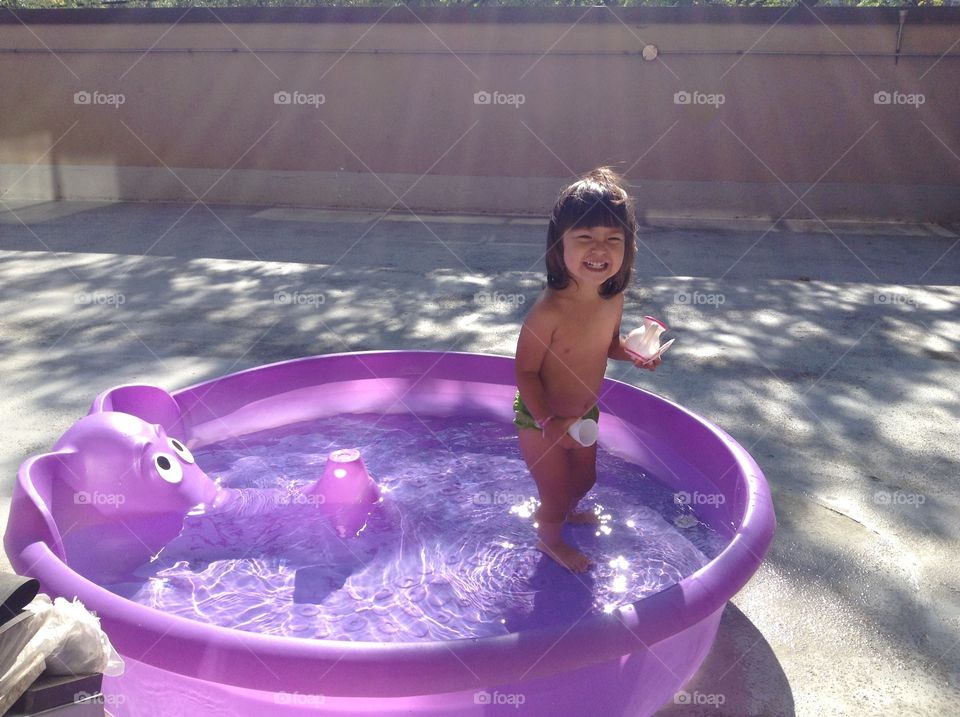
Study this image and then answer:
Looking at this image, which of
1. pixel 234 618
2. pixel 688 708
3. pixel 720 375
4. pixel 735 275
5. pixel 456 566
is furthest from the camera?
pixel 735 275

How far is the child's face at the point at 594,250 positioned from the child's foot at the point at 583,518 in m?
0.93

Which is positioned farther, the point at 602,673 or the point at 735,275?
the point at 735,275

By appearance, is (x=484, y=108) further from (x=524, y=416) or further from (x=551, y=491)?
(x=551, y=491)

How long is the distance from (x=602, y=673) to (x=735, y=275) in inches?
215

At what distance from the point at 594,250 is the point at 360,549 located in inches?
50.2

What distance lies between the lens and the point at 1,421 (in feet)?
12.6

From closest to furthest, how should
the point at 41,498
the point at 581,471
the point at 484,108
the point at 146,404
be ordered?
1. the point at 41,498
2. the point at 581,471
3. the point at 146,404
4. the point at 484,108

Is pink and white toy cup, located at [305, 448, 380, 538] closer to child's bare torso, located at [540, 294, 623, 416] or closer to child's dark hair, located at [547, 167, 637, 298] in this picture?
child's bare torso, located at [540, 294, 623, 416]

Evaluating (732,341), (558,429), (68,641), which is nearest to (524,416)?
(558,429)

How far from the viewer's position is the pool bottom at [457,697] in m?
1.78

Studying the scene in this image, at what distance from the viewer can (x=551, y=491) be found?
9.06 ft

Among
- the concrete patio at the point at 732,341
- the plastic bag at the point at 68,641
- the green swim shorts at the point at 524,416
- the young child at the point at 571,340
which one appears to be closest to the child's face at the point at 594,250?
the young child at the point at 571,340

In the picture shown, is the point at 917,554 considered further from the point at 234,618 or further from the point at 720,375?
the point at 234,618

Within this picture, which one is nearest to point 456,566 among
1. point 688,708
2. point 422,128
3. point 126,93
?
point 688,708
